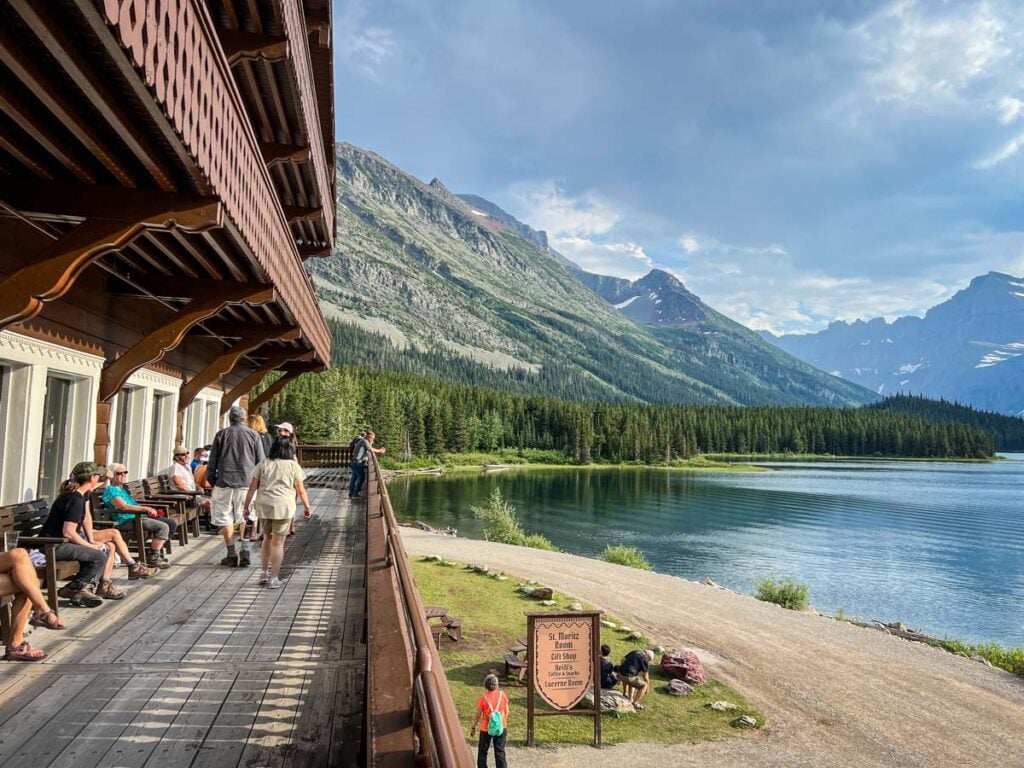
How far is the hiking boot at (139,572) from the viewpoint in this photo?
8.12 metres

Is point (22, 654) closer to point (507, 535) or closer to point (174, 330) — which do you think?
point (174, 330)

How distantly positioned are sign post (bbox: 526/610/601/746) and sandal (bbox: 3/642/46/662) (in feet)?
24.6

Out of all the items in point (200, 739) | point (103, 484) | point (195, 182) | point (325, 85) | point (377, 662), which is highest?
point (325, 85)

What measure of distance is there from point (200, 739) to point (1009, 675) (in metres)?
22.5

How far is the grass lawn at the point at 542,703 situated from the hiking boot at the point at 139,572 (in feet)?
19.7

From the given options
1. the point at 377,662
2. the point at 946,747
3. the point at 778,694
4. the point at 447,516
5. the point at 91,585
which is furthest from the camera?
the point at 447,516

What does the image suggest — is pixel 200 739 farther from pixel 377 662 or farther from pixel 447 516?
pixel 447 516

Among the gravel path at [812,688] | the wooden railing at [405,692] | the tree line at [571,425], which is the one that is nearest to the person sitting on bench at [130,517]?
the wooden railing at [405,692]

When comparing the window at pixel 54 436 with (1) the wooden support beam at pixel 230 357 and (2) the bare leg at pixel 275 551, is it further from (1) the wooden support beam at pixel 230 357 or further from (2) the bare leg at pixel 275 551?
(2) the bare leg at pixel 275 551

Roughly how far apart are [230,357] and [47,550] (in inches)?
293

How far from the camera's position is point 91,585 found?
714cm

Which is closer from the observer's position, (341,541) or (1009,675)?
(341,541)

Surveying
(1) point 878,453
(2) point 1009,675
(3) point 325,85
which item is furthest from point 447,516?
(1) point 878,453

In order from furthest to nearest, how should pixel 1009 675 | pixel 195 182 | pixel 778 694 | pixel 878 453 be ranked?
pixel 878 453, pixel 1009 675, pixel 778 694, pixel 195 182
